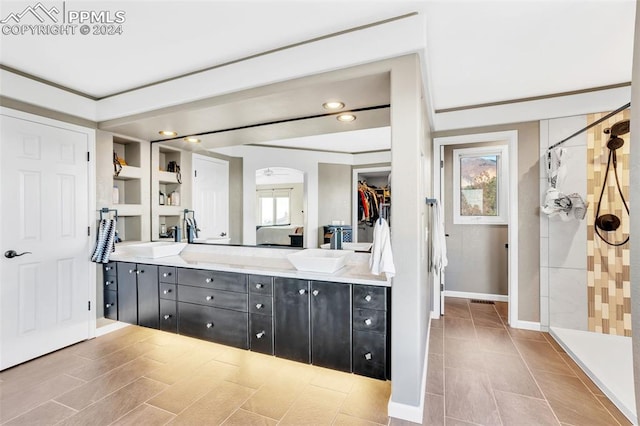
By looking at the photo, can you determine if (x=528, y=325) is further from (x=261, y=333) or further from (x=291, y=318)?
(x=261, y=333)

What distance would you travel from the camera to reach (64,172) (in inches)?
117

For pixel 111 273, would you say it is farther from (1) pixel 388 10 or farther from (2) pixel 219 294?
(1) pixel 388 10

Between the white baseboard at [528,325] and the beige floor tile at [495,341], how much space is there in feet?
0.58

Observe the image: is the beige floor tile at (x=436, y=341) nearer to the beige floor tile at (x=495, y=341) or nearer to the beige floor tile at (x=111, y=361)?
the beige floor tile at (x=495, y=341)

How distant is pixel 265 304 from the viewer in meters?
2.45

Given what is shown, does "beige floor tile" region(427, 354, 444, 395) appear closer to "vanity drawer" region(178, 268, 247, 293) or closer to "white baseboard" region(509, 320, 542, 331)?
"white baseboard" region(509, 320, 542, 331)

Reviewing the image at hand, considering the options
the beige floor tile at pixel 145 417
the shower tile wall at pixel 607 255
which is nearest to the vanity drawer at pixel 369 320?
the beige floor tile at pixel 145 417

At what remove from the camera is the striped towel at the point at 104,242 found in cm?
314

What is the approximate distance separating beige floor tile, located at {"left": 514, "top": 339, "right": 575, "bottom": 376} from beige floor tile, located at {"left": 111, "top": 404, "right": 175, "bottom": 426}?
284 cm

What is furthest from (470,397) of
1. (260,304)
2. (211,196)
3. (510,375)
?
(211,196)

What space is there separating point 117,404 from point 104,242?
1641mm

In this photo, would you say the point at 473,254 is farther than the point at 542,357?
Yes

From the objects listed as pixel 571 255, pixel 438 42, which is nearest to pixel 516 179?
pixel 571 255

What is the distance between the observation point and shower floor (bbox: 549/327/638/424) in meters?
2.10
